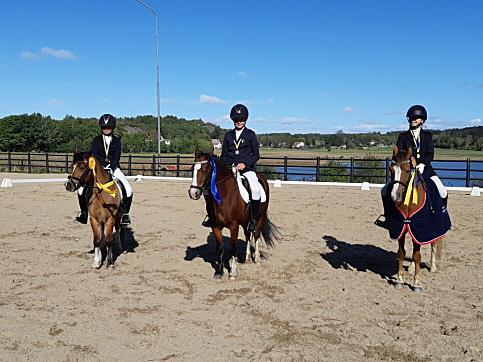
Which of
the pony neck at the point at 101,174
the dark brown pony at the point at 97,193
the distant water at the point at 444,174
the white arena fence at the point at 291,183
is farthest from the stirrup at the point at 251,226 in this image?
the distant water at the point at 444,174

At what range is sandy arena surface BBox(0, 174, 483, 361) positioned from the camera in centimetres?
399

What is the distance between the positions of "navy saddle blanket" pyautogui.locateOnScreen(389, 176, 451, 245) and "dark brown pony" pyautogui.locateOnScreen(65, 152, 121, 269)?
3921 millimetres

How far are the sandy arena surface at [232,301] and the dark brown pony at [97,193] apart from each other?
56cm

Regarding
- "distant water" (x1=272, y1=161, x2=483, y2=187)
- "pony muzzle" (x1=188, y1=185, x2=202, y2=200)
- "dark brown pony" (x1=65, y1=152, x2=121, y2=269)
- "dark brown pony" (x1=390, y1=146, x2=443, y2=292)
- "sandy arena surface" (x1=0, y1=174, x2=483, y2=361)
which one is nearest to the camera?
"sandy arena surface" (x1=0, y1=174, x2=483, y2=361)

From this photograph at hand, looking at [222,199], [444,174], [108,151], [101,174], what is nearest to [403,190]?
[222,199]

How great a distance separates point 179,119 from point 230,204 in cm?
10167

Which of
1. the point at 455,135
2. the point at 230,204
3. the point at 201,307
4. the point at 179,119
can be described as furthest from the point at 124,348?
the point at 179,119

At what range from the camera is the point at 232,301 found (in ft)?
17.3

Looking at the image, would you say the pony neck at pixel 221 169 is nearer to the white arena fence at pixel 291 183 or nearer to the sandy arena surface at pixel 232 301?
the sandy arena surface at pixel 232 301

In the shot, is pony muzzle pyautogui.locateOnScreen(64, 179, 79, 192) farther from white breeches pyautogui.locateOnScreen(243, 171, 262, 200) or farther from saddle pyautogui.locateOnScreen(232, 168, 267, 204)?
white breeches pyautogui.locateOnScreen(243, 171, 262, 200)

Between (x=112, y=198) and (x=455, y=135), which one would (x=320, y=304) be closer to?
(x=112, y=198)

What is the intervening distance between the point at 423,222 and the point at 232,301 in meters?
2.60

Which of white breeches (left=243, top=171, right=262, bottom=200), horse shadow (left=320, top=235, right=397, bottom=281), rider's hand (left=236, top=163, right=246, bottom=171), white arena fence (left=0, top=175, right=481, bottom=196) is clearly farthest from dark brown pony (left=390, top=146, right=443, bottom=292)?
white arena fence (left=0, top=175, right=481, bottom=196)

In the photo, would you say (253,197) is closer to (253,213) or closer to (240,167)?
(253,213)
